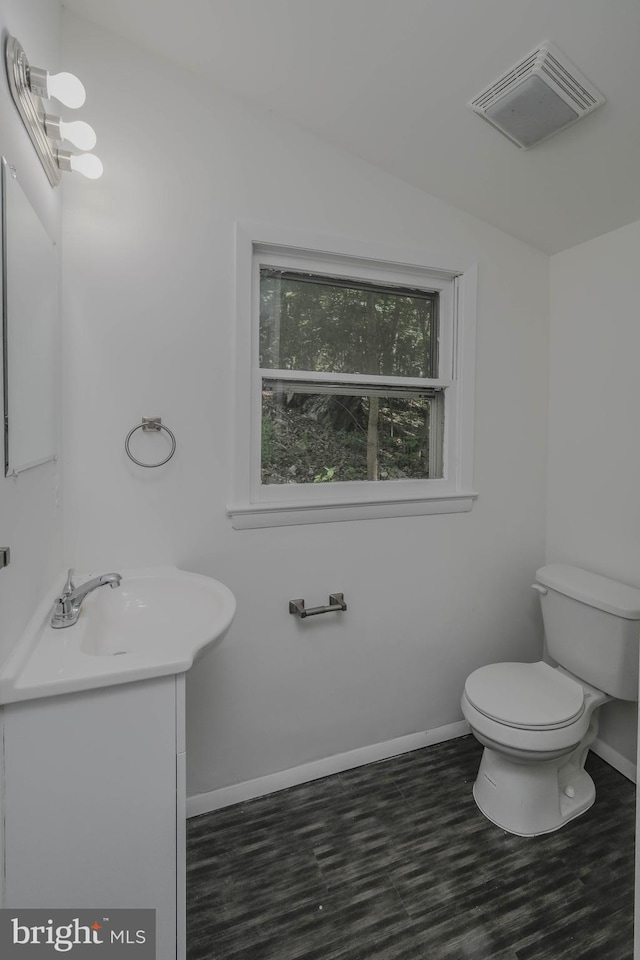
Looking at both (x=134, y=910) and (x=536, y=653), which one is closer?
(x=134, y=910)

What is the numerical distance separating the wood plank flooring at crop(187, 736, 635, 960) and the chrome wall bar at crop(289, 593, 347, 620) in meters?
0.69

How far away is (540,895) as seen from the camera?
138 cm

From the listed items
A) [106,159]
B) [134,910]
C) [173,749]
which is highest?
[106,159]

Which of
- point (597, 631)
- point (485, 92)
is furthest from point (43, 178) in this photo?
point (597, 631)

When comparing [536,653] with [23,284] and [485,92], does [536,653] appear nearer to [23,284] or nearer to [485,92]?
[485,92]

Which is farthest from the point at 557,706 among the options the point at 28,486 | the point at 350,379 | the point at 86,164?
the point at 86,164

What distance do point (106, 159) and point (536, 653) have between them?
2.64 m

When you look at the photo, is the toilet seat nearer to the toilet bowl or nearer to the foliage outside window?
the toilet bowl

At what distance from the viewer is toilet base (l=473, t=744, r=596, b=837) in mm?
1597

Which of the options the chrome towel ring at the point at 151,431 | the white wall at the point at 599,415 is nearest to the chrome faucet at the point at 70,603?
the chrome towel ring at the point at 151,431

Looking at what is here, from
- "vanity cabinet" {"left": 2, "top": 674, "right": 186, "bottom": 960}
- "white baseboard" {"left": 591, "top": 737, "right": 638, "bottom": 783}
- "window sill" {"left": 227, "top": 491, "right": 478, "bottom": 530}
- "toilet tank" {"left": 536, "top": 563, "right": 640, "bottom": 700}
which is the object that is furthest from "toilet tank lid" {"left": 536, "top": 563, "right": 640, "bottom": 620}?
"vanity cabinet" {"left": 2, "top": 674, "right": 186, "bottom": 960}

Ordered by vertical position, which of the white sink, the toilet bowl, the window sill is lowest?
the toilet bowl

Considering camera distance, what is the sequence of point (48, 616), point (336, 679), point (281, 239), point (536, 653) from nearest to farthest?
point (48, 616) < point (281, 239) < point (336, 679) < point (536, 653)

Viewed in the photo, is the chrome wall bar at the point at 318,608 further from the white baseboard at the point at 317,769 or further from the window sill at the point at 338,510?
the white baseboard at the point at 317,769
